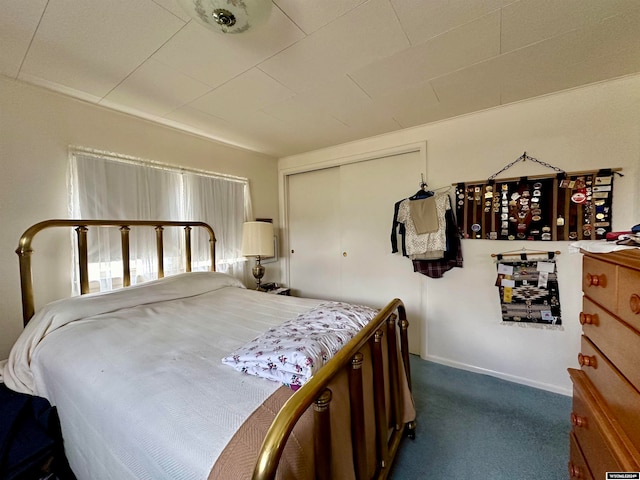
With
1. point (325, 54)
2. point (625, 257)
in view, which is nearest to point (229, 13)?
point (325, 54)

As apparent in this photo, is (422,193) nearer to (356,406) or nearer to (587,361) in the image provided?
(587,361)

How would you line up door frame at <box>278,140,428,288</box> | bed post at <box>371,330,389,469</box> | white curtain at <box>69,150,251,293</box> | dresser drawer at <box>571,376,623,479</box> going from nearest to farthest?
dresser drawer at <box>571,376,623,479</box>, bed post at <box>371,330,389,469</box>, white curtain at <box>69,150,251,293</box>, door frame at <box>278,140,428,288</box>

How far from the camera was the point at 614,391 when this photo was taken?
80cm

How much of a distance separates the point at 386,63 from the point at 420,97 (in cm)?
56

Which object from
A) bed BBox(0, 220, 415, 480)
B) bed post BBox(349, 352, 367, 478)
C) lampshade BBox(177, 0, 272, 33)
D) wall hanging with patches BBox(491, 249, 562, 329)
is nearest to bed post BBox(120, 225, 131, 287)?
bed BBox(0, 220, 415, 480)

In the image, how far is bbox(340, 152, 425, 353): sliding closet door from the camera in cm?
269

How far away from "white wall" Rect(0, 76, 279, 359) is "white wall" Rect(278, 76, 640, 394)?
2.57 meters

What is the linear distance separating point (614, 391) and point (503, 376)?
5.62ft

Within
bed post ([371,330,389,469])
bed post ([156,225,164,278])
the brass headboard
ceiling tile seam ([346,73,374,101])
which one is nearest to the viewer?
bed post ([371,330,389,469])

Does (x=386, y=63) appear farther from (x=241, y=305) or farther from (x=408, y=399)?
(x=408, y=399)

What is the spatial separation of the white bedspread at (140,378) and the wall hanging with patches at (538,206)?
5.45 feet

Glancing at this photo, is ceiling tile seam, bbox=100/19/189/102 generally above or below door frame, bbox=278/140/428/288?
above

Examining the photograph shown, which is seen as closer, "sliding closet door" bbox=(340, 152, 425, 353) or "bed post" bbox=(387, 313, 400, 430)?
"bed post" bbox=(387, 313, 400, 430)

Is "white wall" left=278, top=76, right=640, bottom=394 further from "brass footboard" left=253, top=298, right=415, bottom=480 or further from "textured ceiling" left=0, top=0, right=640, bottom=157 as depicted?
"brass footboard" left=253, top=298, right=415, bottom=480
